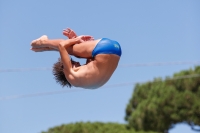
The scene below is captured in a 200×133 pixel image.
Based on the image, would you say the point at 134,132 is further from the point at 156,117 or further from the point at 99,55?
the point at 99,55

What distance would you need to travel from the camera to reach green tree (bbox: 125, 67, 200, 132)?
1377 centimetres

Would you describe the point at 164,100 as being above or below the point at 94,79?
below

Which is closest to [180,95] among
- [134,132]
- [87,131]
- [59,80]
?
[134,132]

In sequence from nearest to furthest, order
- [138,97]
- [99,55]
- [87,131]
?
[99,55], [87,131], [138,97]

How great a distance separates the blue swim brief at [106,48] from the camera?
2.98 m

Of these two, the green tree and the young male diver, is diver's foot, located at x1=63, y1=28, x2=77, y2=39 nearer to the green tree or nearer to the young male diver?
the young male diver

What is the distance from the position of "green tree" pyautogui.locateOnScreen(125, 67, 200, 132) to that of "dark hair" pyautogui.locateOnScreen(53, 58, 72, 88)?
35.7 feet

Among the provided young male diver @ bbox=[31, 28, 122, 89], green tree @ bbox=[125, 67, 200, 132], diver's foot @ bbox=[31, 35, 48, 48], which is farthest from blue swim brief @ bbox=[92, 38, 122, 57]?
green tree @ bbox=[125, 67, 200, 132]

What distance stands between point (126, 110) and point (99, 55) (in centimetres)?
1277

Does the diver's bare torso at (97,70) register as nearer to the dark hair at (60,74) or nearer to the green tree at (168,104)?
the dark hair at (60,74)

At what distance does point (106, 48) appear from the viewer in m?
2.98

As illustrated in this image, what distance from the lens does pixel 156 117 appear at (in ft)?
47.0

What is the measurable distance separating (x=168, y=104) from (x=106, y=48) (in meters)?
11.2

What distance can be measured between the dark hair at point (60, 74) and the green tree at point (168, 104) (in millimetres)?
10892
